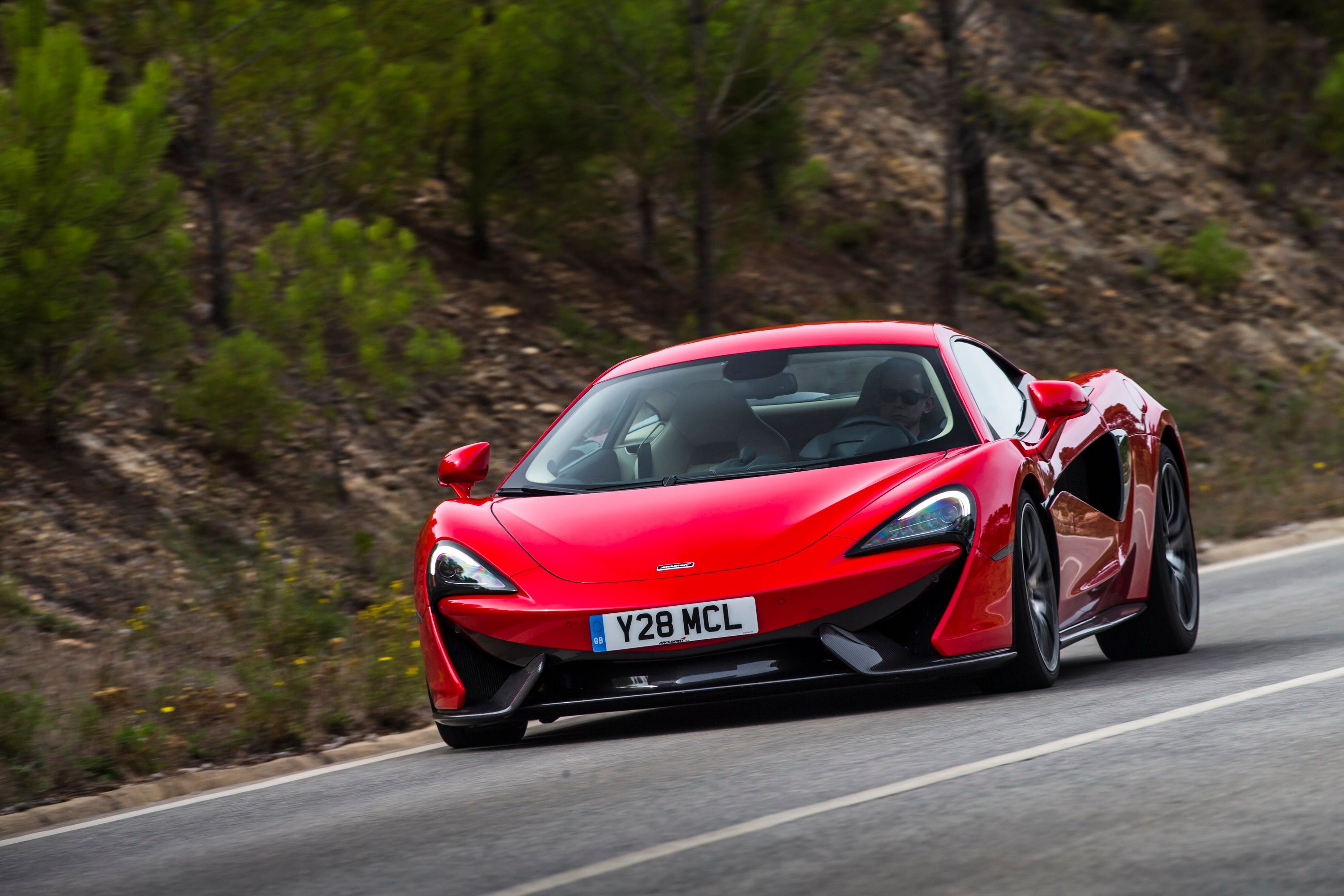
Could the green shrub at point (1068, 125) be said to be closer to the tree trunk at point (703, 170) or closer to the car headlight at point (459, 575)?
the tree trunk at point (703, 170)

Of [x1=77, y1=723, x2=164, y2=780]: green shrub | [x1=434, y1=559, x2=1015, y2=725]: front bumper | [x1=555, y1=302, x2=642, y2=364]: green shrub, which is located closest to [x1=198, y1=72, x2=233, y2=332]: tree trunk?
[x1=555, y1=302, x2=642, y2=364]: green shrub

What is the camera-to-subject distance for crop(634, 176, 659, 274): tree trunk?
824 inches

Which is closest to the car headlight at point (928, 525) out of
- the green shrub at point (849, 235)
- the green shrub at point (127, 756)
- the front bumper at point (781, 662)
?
the front bumper at point (781, 662)

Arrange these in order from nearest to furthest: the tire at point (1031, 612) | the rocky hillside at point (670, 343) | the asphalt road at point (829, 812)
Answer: the asphalt road at point (829, 812), the tire at point (1031, 612), the rocky hillside at point (670, 343)

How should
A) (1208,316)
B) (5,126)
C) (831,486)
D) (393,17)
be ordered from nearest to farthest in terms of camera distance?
(831,486) → (5,126) → (393,17) → (1208,316)

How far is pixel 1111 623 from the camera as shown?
Result: 7551 millimetres

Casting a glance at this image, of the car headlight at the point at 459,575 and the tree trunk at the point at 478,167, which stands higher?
the tree trunk at the point at 478,167

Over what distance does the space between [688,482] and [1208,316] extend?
21.0m

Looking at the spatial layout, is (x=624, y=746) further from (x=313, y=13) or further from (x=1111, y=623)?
(x=313, y=13)

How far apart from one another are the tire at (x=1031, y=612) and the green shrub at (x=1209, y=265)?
823 inches

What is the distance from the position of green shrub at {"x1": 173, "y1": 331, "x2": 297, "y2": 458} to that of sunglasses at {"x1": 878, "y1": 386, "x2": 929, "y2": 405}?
8100mm

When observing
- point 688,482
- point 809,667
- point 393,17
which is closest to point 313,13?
point 393,17

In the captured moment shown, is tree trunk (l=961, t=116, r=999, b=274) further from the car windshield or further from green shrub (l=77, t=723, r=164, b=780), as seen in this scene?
green shrub (l=77, t=723, r=164, b=780)

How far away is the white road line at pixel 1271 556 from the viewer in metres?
12.6
